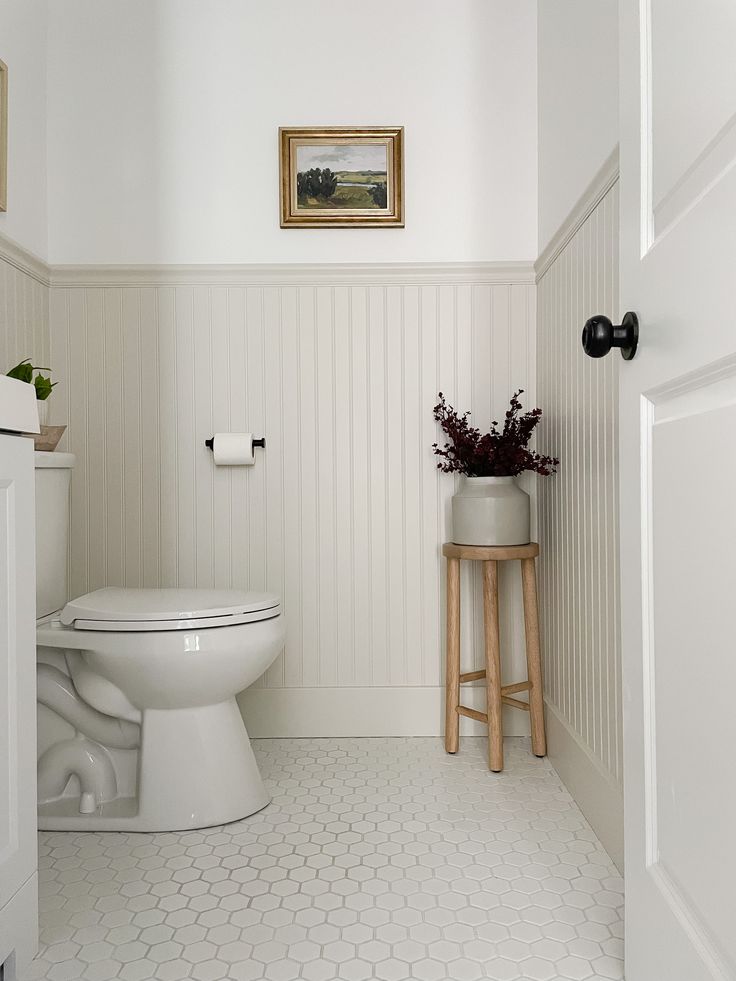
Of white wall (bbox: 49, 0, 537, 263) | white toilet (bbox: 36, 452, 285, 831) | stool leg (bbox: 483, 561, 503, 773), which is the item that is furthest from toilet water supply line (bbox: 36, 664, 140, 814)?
white wall (bbox: 49, 0, 537, 263)

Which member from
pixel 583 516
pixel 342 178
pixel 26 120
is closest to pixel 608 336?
pixel 583 516

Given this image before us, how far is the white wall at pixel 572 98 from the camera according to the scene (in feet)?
5.32

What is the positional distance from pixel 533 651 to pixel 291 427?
92cm

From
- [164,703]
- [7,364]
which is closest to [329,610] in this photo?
[164,703]

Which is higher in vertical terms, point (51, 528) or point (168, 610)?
point (51, 528)

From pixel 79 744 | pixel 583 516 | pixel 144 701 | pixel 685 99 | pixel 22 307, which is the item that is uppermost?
pixel 22 307

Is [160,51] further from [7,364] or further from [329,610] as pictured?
[329,610]

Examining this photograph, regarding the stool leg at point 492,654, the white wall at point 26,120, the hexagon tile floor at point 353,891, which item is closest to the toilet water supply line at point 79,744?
the hexagon tile floor at point 353,891

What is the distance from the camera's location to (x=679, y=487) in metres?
0.85

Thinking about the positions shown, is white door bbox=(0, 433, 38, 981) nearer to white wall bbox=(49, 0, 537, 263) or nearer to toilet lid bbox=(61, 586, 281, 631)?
toilet lid bbox=(61, 586, 281, 631)

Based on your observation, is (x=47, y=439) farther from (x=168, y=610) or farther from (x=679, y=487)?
(x=679, y=487)

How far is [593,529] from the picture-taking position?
5.73 feet

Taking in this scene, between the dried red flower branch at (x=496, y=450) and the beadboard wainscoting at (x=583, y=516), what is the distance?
6cm

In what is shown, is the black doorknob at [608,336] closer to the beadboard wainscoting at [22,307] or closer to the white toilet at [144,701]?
the white toilet at [144,701]
